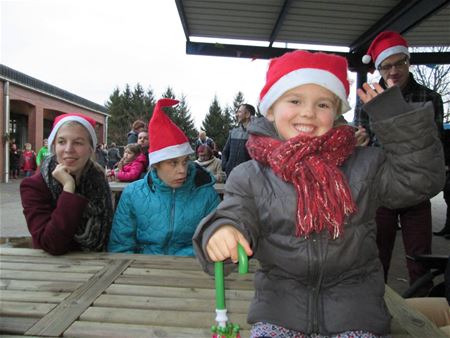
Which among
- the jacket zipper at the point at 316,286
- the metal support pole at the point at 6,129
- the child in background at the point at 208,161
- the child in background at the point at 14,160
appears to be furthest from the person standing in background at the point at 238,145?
the child in background at the point at 14,160

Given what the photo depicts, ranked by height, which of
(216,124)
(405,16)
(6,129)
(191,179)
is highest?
(216,124)

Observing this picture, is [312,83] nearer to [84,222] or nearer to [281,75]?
[281,75]

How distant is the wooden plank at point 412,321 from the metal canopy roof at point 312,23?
3.61 m

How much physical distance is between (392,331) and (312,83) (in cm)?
96

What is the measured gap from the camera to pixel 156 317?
142cm

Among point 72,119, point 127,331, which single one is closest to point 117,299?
point 127,331

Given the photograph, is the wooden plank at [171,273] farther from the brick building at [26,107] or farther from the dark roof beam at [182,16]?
the brick building at [26,107]

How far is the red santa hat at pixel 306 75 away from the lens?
1.67 meters

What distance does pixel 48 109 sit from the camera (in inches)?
892

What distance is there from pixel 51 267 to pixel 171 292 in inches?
25.7

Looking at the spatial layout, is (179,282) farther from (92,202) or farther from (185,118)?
(185,118)

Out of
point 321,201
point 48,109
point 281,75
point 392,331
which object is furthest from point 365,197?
point 48,109

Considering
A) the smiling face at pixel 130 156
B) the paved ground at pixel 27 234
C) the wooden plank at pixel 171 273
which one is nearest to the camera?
the wooden plank at pixel 171 273

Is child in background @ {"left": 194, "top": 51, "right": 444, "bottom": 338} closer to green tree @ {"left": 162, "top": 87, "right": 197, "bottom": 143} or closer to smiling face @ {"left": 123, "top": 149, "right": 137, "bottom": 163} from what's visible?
smiling face @ {"left": 123, "top": 149, "right": 137, "bottom": 163}
